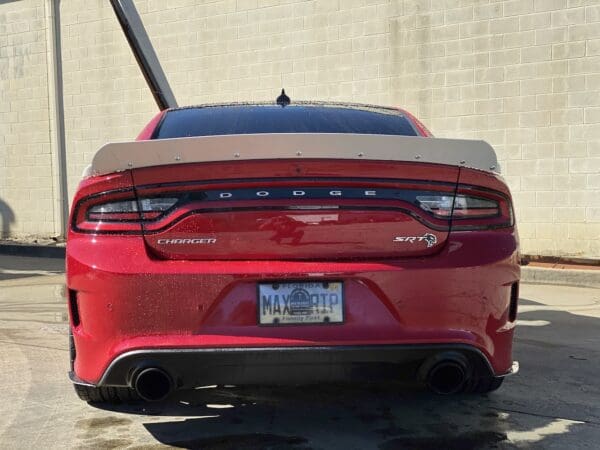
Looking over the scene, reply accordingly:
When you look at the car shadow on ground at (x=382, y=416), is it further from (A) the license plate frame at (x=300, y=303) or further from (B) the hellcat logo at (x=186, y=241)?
(B) the hellcat logo at (x=186, y=241)

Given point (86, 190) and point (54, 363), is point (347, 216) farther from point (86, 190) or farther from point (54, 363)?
point (54, 363)

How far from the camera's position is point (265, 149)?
2510mm

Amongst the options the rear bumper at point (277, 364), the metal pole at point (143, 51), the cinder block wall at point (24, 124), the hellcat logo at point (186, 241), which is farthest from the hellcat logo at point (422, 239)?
the cinder block wall at point (24, 124)

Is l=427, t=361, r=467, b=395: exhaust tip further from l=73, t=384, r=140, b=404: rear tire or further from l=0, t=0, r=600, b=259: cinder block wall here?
l=0, t=0, r=600, b=259: cinder block wall

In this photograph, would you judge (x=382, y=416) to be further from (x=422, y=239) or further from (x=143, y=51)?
(x=143, y=51)

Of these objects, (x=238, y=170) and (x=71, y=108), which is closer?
(x=238, y=170)

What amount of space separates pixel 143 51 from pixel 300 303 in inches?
355

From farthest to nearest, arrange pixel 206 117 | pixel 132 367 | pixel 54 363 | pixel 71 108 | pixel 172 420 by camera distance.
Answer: pixel 71 108, pixel 54 363, pixel 206 117, pixel 172 420, pixel 132 367

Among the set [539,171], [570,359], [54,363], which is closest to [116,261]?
[54,363]

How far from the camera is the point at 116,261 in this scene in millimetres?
2457


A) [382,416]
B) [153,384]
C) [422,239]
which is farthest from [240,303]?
[382,416]

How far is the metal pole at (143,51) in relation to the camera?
9.93m

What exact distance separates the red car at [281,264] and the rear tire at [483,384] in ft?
0.39

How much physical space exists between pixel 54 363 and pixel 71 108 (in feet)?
29.0
